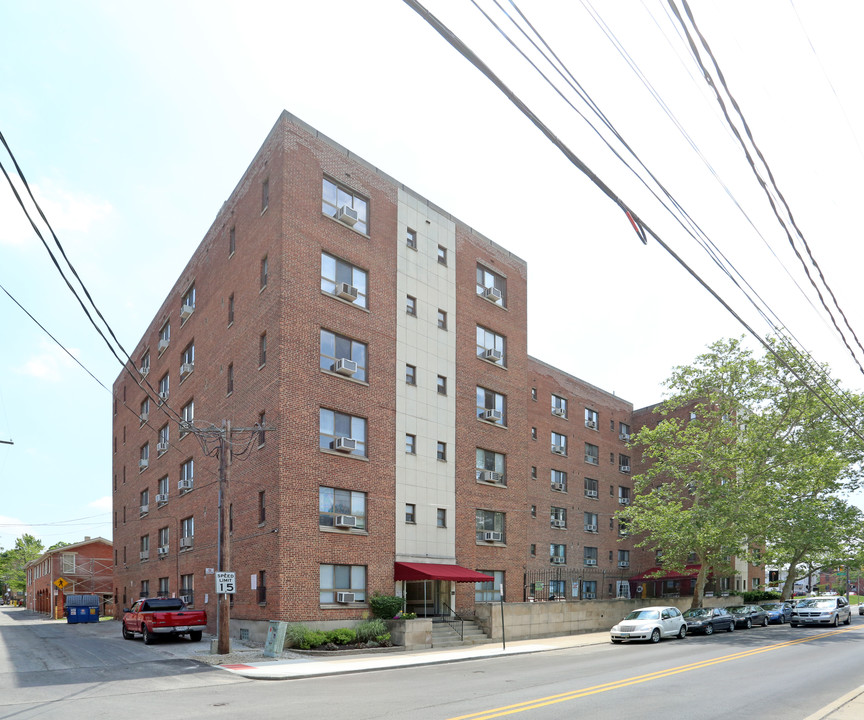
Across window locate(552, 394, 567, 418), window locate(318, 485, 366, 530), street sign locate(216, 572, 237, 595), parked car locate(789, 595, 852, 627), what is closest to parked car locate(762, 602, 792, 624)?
parked car locate(789, 595, 852, 627)

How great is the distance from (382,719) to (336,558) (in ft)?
51.6

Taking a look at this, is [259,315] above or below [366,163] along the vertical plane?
below

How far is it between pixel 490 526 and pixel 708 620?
1091 centimetres

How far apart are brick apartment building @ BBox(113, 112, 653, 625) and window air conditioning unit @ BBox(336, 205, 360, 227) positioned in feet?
0.22

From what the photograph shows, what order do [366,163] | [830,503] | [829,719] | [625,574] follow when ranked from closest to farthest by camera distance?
[829,719] < [366,163] < [830,503] < [625,574]

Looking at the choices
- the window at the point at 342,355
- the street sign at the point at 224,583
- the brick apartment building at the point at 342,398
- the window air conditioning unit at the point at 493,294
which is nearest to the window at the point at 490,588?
the brick apartment building at the point at 342,398

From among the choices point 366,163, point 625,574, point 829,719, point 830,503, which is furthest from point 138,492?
point 829,719

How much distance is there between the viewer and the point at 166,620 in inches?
1131

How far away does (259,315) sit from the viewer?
3016 cm

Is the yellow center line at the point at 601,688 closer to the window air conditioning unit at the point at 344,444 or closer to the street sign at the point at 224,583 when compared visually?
the street sign at the point at 224,583

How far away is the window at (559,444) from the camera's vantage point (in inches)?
2057

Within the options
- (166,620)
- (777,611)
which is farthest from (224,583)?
(777,611)

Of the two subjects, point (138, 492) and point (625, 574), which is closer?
point (138, 492)

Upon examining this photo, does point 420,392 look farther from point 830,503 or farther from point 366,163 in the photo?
point 830,503
